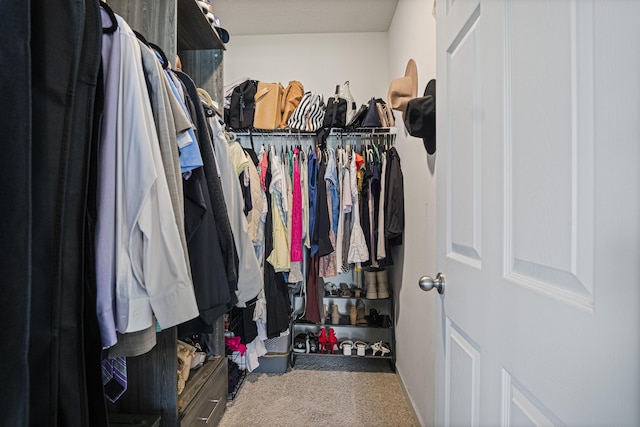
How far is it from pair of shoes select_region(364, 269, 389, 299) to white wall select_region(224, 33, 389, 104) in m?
1.46

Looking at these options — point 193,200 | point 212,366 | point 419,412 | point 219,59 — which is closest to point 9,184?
point 193,200

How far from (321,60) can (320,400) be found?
8.54ft

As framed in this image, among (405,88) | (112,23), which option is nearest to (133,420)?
(112,23)

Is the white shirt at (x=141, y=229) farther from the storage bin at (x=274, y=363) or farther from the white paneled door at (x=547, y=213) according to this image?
the storage bin at (x=274, y=363)

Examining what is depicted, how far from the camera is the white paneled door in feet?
1.14

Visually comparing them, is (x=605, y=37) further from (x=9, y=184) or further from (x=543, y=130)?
(x=9, y=184)

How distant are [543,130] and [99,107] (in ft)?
2.76

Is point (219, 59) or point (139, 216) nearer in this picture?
point (139, 216)

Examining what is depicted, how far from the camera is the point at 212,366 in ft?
4.84

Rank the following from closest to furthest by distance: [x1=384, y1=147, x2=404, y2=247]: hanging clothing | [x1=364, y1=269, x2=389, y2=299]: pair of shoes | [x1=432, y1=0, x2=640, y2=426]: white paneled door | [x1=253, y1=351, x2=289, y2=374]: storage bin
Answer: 1. [x1=432, y1=0, x2=640, y2=426]: white paneled door
2. [x1=384, y1=147, x2=404, y2=247]: hanging clothing
3. [x1=253, y1=351, x2=289, y2=374]: storage bin
4. [x1=364, y1=269, x2=389, y2=299]: pair of shoes

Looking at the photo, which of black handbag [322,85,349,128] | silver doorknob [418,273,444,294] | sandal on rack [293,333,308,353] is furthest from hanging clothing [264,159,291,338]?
silver doorknob [418,273,444,294]

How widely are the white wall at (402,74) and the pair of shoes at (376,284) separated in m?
0.08

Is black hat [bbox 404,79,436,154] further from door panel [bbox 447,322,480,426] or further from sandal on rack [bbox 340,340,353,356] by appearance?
sandal on rack [bbox 340,340,353,356]

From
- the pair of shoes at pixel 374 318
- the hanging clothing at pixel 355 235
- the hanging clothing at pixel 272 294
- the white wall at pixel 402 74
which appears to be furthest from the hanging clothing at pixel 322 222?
the pair of shoes at pixel 374 318
